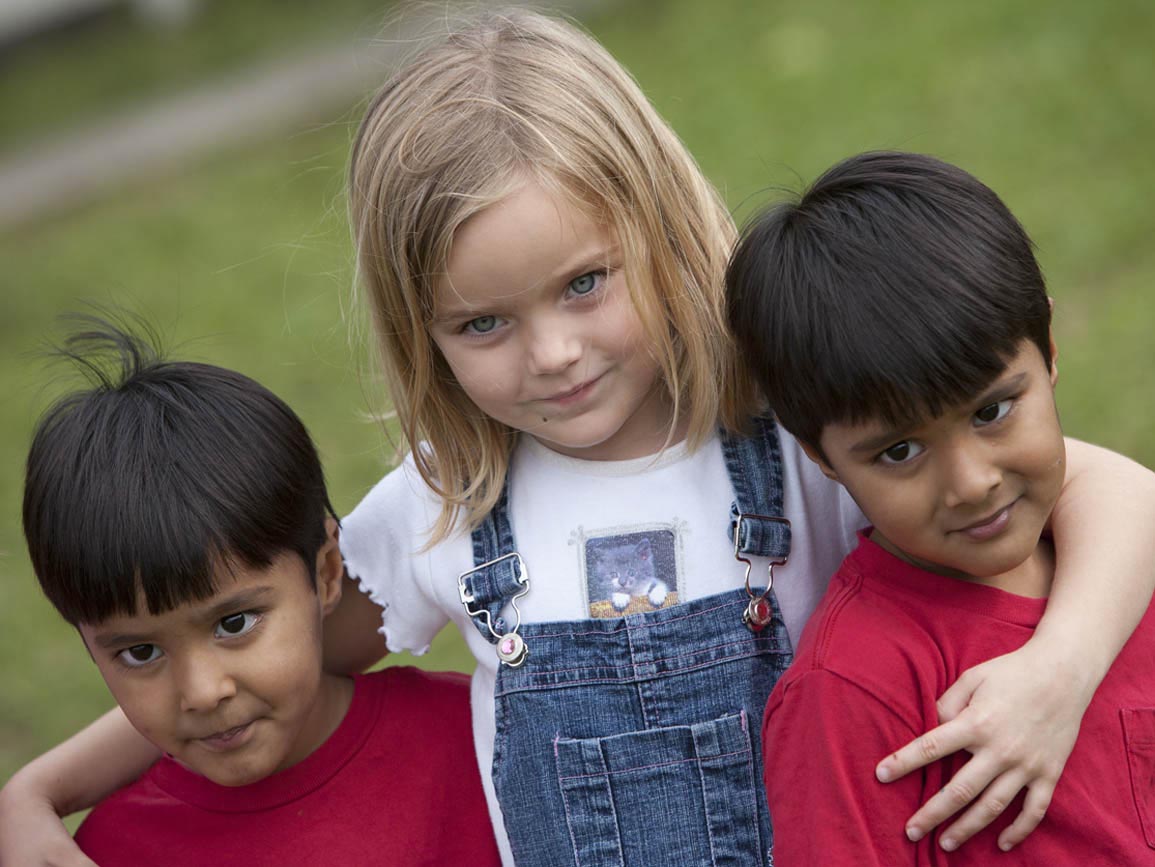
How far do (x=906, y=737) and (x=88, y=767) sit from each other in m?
1.40

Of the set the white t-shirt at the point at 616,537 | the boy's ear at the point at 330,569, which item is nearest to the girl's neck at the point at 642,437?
the white t-shirt at the point at 616,537

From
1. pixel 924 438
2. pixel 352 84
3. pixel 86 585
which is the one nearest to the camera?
pixel 924 438

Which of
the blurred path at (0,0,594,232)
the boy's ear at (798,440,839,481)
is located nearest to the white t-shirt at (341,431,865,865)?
the boy's ear at (798,440,839,481)

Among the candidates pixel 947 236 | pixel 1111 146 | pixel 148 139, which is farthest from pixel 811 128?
pixel 947 236

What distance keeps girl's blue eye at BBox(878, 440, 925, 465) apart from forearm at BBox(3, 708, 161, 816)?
1.39 meters

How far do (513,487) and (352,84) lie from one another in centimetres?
574

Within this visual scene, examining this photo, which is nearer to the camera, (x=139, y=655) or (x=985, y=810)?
(x=985, y=810)

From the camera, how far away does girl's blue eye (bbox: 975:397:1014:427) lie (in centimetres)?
182

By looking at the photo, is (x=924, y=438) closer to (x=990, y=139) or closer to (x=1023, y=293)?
(x=1023, y=293)

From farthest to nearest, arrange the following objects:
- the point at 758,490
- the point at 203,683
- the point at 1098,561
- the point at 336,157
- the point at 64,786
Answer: the point at 336,157
the point at 64,786
the point at 758,490
the point at 203,683
the point at 1098,561

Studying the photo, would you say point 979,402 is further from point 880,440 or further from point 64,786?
point 64,786

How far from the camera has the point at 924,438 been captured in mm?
1809

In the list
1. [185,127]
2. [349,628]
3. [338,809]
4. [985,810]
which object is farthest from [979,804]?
[185,127]

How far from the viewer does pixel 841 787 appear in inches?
69.3
